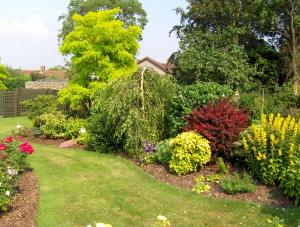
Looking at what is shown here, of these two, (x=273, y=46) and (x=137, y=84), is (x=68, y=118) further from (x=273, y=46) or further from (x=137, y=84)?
(x=273, y=46)

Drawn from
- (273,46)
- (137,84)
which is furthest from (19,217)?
(273,46)

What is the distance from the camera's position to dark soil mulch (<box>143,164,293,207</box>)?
6.74 meters

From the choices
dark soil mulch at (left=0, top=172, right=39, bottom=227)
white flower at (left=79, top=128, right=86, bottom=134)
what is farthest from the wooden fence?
dark soil mulch at (left=0, top=172, right=39, bottom=227)

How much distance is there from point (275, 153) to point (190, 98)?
3202 mm

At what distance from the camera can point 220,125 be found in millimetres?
8242

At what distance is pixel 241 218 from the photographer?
20.1 feet

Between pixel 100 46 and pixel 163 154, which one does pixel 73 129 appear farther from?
pixel 163 154

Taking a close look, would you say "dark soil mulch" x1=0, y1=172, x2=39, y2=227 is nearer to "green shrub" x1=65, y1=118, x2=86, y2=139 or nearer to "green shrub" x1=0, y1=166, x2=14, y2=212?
"green shrub" x1=0, y1=166, x2=14, y2=212

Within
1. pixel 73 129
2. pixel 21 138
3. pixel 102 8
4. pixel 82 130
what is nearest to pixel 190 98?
pixel 82 130

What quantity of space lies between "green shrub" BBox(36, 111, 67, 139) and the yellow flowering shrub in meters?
7.94

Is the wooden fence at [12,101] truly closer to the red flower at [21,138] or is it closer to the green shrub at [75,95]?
the red flower at [21,138]

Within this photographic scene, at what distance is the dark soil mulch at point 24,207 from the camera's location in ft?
20.0

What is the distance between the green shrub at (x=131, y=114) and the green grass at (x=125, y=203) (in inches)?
47.8

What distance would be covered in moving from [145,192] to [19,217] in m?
2.40
